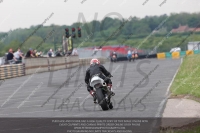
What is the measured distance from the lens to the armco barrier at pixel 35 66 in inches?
1458

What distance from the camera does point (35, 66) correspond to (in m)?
41.2

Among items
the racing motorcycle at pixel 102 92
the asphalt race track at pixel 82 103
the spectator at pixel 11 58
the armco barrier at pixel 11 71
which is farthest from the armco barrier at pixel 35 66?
the racing motorcycle at pixel 102 92

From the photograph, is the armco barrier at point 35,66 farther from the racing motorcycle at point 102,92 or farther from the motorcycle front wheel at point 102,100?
the motorcycle front wheel at point 102,100

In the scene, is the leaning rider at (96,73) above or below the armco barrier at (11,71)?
above

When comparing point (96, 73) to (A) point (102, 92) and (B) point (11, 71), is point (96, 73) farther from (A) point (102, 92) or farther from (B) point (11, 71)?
(B) point (11, 71)

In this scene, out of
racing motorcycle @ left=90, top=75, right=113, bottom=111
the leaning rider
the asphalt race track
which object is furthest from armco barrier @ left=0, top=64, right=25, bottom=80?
racing motorcycle @ left=90, top=75, right=113, bottom=111

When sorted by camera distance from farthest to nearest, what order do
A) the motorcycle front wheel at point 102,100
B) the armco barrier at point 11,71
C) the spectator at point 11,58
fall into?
1. the spectator at point 11,58
2. the armco barrier at point 11,71
3. the motorcycle front wheel at point 102,100

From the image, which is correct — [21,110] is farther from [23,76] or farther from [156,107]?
[23,76]

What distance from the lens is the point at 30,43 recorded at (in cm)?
6675

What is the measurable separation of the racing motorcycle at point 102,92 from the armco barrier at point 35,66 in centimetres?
2117

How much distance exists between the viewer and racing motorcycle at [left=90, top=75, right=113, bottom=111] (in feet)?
49.6

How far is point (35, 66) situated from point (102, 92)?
Answer: 26.3 metres

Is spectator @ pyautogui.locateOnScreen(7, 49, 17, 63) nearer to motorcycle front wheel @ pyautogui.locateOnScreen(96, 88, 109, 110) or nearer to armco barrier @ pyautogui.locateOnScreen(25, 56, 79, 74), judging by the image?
armco barrier @ pyautogui.locateOnScreen(25, 56, 79, 74)

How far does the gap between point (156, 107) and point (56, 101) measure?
19.8 ft
